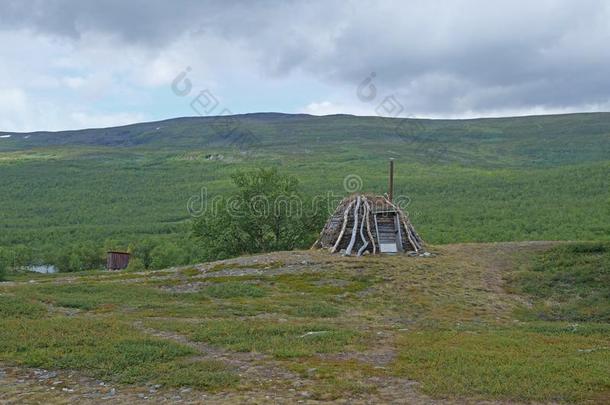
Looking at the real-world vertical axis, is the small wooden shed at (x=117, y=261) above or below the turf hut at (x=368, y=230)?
below

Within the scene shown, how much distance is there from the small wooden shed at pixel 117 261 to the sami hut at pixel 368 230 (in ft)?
107

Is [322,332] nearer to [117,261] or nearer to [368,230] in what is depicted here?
[368,230]

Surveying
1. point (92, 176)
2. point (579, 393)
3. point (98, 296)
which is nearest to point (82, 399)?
point (579, 393)

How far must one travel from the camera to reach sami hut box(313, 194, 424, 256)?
35.3m

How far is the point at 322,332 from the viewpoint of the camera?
16.9 metres

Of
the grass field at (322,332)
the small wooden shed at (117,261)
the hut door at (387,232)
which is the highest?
the hut door at (387,232)

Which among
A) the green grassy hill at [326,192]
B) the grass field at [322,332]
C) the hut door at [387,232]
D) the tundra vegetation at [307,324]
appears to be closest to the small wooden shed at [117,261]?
the tundra vegetation at [307,324]

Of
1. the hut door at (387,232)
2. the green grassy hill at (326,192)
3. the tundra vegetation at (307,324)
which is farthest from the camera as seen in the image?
the green grassy hill at (326,192)

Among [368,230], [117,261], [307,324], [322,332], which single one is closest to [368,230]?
[368,230]

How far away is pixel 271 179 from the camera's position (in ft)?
159

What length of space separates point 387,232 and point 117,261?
3614 centimetres

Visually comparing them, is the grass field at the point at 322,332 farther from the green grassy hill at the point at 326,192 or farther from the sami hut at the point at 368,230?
the green grassy hill at the point at 326,192

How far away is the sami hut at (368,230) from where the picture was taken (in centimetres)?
3534

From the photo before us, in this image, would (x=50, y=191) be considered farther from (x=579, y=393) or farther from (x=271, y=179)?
(x=579, y=393)
